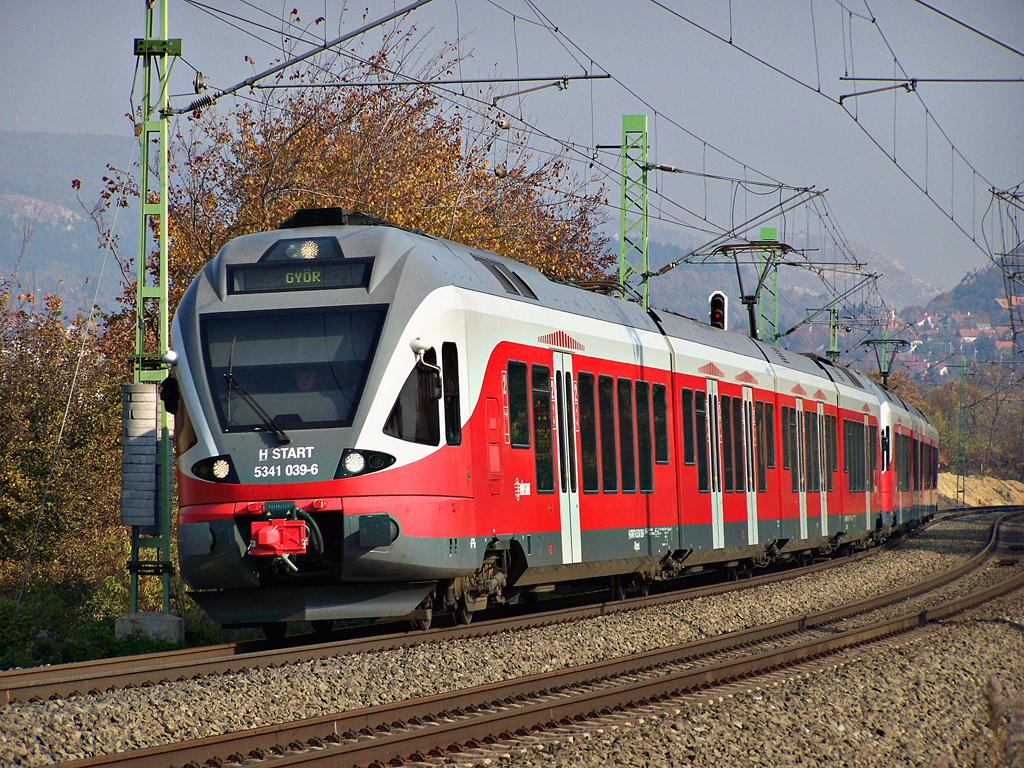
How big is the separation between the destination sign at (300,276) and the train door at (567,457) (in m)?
2.87

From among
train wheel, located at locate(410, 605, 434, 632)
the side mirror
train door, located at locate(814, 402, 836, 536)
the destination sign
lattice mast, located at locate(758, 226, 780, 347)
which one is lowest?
train wheel, located at locate(410, 605, 434, 632)

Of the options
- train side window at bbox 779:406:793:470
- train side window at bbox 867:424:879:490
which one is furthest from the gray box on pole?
train side window at bbox 867:424:879:490

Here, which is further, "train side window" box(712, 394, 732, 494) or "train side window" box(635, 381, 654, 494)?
"train side window" box(712, 394, 732, 494)

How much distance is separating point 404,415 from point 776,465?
11551mm

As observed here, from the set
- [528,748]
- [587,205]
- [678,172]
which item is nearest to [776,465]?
[678,172]

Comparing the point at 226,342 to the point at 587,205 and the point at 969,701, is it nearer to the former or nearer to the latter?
the point at 969,701

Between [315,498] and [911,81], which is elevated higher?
[911,81]

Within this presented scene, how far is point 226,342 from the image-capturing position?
34.6ft

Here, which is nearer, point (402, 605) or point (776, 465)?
point (402, 605)

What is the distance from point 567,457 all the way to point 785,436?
361 inches

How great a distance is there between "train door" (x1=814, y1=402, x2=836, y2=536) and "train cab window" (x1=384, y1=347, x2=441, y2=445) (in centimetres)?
1411

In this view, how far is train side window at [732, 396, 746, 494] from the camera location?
725 inches

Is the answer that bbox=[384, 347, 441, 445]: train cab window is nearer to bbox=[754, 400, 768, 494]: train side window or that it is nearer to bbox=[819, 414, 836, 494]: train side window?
bbox=[754, 400, 768, 494]: train side window

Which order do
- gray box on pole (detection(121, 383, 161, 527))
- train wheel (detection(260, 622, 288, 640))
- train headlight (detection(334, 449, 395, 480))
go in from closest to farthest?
train headlight (detection(334, 449, 395, 480))
train wheel (detection(260, 622, 288, 640))
gray box on pole (detection(121, 383, 161, 527))
